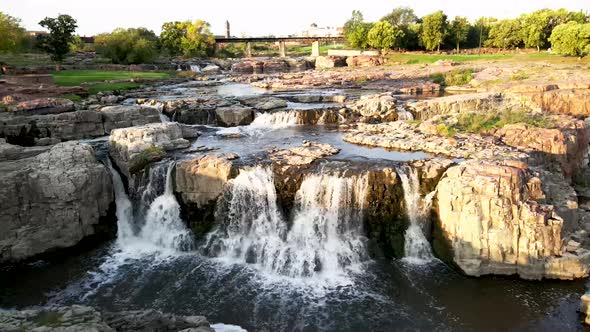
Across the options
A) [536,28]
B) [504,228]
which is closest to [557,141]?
[504,228]

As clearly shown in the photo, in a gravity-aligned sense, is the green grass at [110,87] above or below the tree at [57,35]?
below

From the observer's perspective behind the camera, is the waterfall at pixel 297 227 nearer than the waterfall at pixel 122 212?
Yes

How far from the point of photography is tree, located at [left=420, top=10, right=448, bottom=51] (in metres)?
68.6

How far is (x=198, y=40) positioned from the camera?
81.8 metres

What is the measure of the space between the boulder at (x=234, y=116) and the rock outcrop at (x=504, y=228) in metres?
14.7

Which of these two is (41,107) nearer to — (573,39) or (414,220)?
(414,220)

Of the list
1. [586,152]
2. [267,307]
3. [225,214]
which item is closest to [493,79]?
[586,152]

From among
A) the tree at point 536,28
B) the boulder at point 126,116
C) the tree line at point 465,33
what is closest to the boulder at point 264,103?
the boulder at point 126,116

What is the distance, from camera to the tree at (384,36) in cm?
7194

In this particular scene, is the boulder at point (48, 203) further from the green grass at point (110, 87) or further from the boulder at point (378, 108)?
the green grass at point (110, 87)

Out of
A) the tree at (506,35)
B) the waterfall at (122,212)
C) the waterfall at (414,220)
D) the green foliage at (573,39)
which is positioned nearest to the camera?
the waterfall at (414,220)

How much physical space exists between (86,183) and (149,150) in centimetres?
299

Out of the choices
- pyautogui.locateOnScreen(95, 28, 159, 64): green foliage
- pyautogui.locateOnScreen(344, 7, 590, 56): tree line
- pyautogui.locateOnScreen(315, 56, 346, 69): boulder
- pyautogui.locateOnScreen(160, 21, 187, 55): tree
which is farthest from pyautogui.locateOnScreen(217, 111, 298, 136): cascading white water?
pyautogui.locateOnScreen(160, 21, 187, 55): tree

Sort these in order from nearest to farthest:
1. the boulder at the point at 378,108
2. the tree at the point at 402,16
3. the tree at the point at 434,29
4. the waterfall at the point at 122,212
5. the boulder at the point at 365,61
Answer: the waterfall at the point at 122,212 → the boulder at the point at 378,108 → the boulder at the point at 365,61 → the tree at the point at 434,29 → the tree at the point at 402,16
